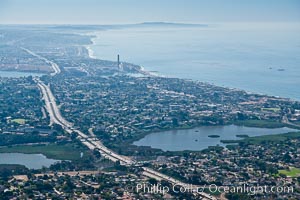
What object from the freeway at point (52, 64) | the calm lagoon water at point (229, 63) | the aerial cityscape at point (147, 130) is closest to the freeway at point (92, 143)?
the aerial cityscape at point (147, 130)

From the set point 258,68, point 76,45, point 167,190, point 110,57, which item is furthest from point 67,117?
point 76,45

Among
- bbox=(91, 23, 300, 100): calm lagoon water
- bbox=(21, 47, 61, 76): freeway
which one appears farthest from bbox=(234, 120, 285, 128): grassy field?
bbox=(21, 47, 61, 76): freeway

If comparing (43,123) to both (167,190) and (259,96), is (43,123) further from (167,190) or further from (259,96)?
(259,96)

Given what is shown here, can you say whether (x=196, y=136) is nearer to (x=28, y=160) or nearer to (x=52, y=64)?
(x=28, y=160)

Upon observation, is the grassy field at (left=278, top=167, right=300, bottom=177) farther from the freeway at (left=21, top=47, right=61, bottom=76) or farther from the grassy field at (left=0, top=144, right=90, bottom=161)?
the freeway at (left=21, top=47, right=61, bottom=76)

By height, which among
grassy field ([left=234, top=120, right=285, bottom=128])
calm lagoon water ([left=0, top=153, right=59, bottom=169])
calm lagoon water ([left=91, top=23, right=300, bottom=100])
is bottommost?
calm lagoon water ([left=0, top=153, right=59, bottom=169])

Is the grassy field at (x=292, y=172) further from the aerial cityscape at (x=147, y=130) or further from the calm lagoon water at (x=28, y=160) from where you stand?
the calm lagoon water at (x=28, y=160)

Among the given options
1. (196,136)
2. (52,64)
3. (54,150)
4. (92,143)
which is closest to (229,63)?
(52,64)

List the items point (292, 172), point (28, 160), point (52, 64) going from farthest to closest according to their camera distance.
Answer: point (52, 64) → point (28, 160) → point (292, 172)
